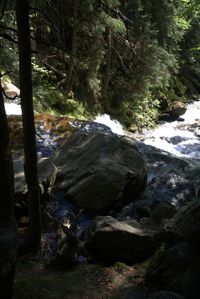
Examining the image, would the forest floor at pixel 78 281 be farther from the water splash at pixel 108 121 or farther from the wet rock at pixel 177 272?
the water splash at pixel 108 121

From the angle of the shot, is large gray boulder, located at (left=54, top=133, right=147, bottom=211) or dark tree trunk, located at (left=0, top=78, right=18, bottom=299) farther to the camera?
large gray boulder, located at (left=54, top=133, right=147, bottom=211)

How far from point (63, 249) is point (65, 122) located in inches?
242

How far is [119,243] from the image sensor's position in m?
5.51

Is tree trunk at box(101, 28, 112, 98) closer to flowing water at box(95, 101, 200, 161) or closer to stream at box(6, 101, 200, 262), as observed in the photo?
flowing water at box(95, 101, 200, 161)

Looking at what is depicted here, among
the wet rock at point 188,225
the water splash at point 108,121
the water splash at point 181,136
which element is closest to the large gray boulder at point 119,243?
the wet rock at point 188,225

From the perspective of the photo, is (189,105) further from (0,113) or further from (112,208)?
(0,113)

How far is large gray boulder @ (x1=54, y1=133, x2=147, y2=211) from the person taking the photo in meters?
7.05

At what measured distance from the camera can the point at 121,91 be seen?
A: 19250 millimetres

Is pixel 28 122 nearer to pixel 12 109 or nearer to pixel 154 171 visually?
pixel 154 171

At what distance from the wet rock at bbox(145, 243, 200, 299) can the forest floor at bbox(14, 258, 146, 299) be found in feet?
0.71

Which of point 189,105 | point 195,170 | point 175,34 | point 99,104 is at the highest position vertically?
point 175,34

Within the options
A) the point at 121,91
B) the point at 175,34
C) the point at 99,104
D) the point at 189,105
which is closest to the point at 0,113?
the point at 99,104

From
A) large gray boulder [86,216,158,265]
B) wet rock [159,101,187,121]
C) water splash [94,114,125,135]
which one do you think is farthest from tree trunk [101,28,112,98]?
large gray boulder [86,216,158,265]

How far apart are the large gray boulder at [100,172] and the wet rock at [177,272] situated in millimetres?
2444
